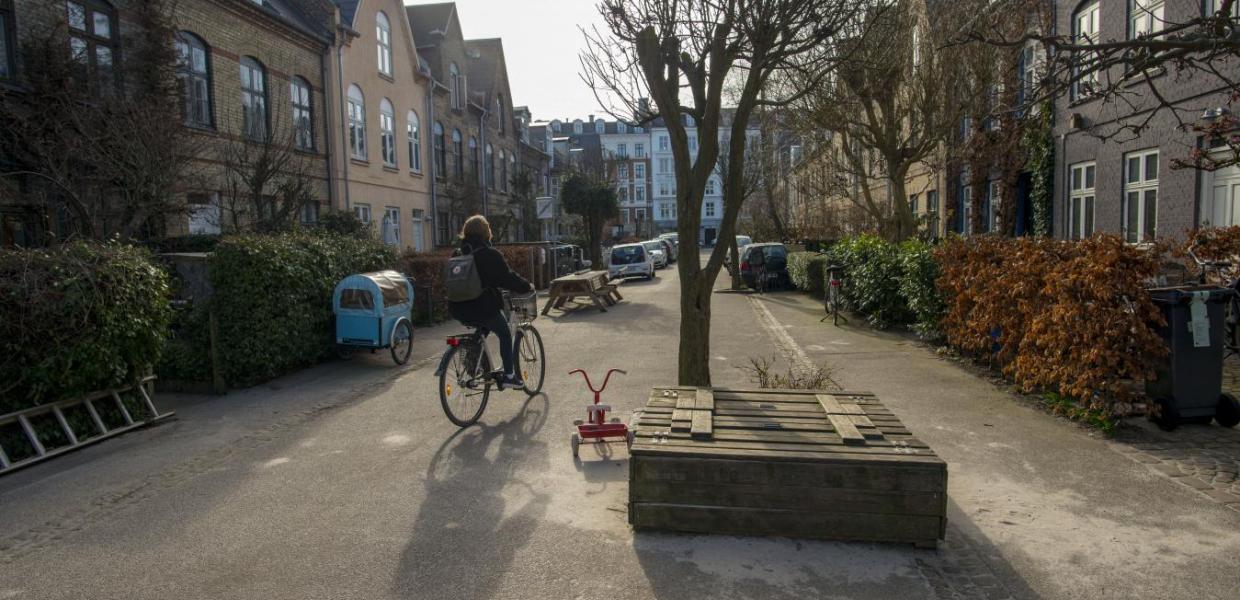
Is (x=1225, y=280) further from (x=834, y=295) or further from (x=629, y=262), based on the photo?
(x=629, y=262)

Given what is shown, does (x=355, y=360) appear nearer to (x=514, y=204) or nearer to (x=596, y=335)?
(x=596, y=335)

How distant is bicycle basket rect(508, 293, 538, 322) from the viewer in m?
7.57

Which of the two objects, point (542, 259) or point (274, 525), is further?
point (542, 259)

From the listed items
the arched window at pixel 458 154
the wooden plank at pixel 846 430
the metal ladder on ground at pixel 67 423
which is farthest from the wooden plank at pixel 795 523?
the arched window at pixel 458 154

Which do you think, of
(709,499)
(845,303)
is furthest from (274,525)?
(845,303)

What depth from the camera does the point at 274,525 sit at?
4410mm

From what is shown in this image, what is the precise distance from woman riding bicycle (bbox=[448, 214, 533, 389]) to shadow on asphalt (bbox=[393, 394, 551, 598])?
824 mm

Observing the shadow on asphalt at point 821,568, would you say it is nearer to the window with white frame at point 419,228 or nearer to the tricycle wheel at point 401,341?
the tricycle wheel at point 401,341

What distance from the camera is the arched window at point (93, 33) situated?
43.5 ft

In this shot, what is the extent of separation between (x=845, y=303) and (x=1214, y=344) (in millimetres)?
9282

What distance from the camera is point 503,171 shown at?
137 ft

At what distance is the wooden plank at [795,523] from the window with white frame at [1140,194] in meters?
12.6

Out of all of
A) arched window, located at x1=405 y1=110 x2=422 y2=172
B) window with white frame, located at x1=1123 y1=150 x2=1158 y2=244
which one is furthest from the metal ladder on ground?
arched window, located at x1=405 y1=110 x2=422 y2=172

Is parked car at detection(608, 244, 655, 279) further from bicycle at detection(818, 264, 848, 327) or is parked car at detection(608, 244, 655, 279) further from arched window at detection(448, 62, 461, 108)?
bicycle at detection(818, 264, 848, 327)
